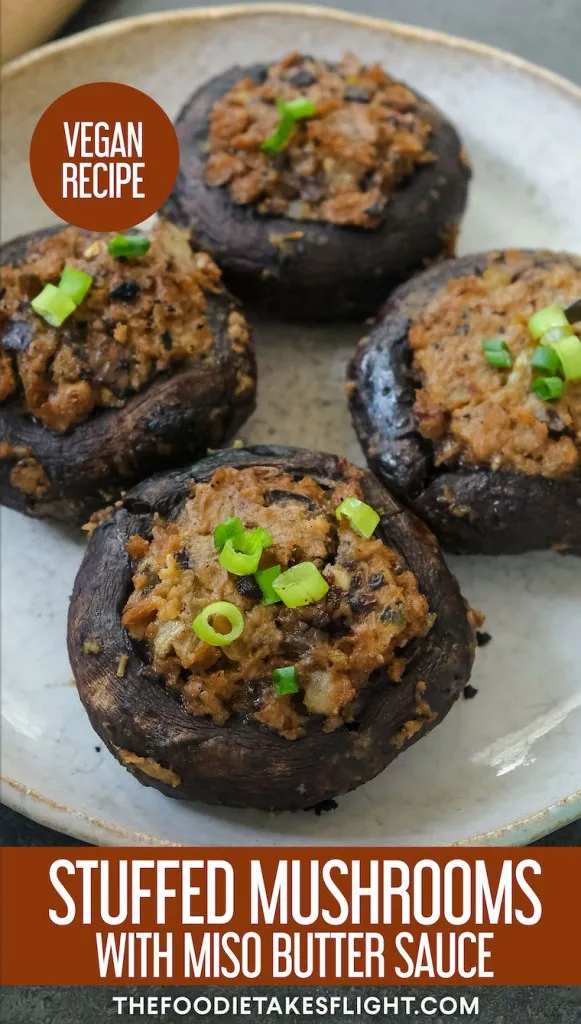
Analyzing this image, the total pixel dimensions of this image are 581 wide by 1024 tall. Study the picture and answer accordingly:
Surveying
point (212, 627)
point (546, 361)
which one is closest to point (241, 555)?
point (212, 627)

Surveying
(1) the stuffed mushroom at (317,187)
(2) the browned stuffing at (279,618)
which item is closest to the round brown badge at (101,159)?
(1) the stuffed mushroom at (317,187)

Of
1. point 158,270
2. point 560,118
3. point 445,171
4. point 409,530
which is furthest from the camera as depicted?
point 560,118

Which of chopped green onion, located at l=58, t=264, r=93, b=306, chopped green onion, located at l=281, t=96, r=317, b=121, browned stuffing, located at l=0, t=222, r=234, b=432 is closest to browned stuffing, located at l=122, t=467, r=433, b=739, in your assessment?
browned stuffing, located at l=0, t=222, r=234, b=432

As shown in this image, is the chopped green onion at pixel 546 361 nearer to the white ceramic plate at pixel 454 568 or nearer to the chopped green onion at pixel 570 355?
the chopped green onion at pixel 570 355

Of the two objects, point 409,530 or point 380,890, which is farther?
point 409,530

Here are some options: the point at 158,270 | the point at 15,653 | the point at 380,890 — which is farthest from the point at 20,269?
the point at 380,890

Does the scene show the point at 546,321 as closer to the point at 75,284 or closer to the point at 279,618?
the point at 279,618

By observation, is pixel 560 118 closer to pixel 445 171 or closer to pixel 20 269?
pixel 445 171
